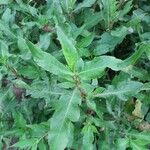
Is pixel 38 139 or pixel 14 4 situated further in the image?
pixel 14 4

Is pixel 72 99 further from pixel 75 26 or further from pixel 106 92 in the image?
pixel 75 26

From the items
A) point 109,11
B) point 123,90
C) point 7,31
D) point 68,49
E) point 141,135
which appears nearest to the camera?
point 68,49

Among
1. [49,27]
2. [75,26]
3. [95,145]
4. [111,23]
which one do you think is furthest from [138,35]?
[95,145]

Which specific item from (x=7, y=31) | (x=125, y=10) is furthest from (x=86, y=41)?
(x=7, y=31)

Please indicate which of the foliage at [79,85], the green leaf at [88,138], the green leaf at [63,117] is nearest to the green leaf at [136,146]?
the foliage at [79,85]

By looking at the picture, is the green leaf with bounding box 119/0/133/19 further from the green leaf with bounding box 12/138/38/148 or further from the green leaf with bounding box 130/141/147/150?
the green leaf with bounding box 12/138/38/148

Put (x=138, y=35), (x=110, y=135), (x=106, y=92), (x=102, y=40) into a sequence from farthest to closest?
(x=138, y=35), (x=102, y=40), (x=110, y=135), (x=106, y=92)

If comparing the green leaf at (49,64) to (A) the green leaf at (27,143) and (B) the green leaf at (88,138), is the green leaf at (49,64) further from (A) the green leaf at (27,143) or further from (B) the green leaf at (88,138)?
(A) the green leaf at (27,143)

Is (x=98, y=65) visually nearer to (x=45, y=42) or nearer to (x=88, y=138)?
(x=88, y=138)
